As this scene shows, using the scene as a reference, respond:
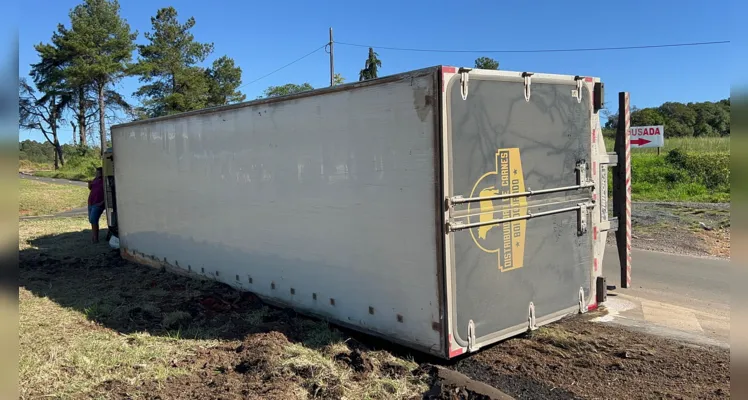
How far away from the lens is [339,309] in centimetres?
520

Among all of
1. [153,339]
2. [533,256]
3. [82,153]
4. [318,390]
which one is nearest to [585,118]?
[533,256]

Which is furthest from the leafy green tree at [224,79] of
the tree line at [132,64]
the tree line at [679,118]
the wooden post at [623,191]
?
the wooden post at [623,191]

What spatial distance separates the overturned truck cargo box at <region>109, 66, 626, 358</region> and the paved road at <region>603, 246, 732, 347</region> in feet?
2.91

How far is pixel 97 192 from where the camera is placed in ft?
38.5

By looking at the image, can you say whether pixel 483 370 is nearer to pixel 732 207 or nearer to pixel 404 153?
pixel 404 153

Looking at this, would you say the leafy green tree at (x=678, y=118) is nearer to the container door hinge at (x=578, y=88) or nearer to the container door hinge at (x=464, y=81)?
the container door hinge at (x=578, y=88)

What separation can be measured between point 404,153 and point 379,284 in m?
1.28

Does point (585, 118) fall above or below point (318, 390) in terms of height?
above

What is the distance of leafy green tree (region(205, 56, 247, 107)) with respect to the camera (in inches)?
1870

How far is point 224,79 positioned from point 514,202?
47829 mm

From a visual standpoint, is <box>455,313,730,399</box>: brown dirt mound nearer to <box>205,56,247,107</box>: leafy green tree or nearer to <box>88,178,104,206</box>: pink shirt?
<box>88,178,104,206</box>: pink shirt

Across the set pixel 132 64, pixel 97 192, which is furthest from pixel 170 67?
pixel 97 192

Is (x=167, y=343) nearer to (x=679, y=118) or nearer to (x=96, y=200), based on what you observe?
(x=96, y=200)

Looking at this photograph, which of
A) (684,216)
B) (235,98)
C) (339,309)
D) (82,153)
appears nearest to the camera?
(339,309)
